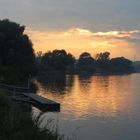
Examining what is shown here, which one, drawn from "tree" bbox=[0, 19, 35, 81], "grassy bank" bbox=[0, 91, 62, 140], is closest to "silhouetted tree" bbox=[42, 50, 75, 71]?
"tree" bbox=[0, 19, 35, 81]

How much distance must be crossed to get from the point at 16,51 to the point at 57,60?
271ft

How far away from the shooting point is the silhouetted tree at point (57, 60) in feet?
496

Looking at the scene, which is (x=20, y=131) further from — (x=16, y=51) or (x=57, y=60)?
(x=57, y=60)

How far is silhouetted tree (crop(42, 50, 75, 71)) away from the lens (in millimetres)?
151125

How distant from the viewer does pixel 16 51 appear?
69.2 m

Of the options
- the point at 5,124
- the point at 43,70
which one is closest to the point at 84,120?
the point at 5,124

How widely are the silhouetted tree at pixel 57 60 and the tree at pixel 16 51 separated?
74.9 metres

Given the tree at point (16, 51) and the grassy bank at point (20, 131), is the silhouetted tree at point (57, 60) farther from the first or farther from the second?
the grassy bank at point (20, 131)

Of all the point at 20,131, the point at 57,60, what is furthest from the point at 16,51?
the point at 57,60

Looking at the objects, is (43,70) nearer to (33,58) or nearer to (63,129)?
(33,58)

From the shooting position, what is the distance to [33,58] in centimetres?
7062

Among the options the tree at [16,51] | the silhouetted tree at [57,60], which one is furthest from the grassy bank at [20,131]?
the silhouetted tree at [57,60]

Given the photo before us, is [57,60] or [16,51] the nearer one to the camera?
[16,51]

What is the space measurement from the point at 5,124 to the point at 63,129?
15.9 meters
